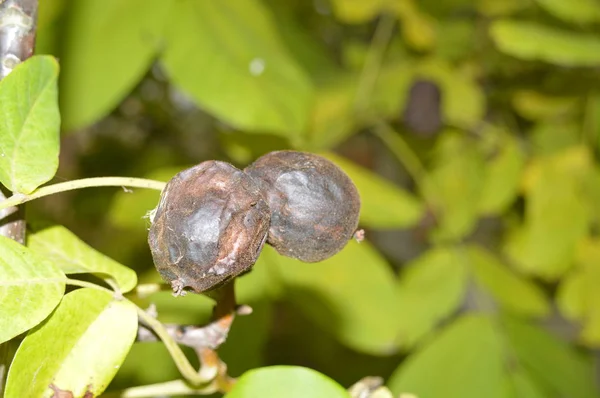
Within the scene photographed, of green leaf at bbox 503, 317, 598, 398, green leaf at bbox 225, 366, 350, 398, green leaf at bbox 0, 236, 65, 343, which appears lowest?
green leaf at bbox 503, 317, 598, 398

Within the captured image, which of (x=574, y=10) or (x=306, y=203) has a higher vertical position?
(x=306, y=203)

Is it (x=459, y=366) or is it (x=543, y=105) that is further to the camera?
(x=543, y=105)

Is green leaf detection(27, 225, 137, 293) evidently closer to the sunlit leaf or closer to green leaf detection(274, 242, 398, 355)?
green leaf detection(274, 242, 398, 355)

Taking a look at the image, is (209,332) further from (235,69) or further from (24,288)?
(235,69)

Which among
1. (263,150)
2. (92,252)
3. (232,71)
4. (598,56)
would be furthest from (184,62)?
(598,56)

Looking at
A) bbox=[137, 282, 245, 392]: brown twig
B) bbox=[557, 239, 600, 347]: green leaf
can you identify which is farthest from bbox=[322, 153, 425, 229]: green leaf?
bbox=[137, 282, 245, 392]: brown twig

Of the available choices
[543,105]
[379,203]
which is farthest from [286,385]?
[543,105]

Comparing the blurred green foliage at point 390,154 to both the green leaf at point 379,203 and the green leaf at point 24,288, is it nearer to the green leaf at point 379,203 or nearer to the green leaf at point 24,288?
the green leaf at point 379,203

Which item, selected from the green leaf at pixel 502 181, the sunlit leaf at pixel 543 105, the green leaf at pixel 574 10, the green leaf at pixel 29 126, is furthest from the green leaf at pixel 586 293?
the green leaf at pixel 29 126
